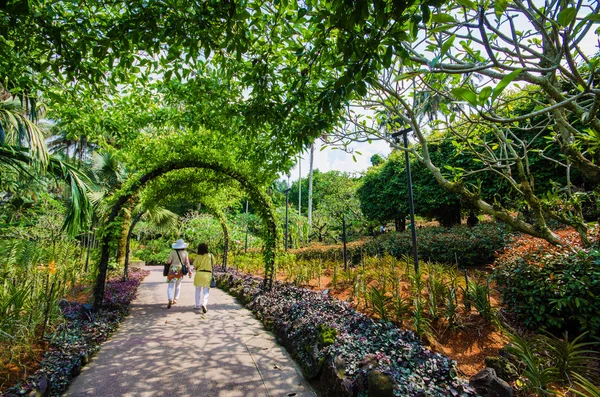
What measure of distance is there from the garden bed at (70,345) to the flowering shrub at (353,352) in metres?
2.58

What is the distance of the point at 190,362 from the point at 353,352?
2.15m

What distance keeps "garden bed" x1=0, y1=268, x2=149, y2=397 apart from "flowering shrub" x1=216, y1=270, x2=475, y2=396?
101 inches

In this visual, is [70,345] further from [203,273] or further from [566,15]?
[566,15]

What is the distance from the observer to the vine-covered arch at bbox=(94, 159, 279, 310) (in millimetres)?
5695

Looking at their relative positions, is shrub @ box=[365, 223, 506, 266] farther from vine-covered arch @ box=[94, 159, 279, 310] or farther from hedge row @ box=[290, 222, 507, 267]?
vine-covered arch @ box=[94, 159, 279, 310]

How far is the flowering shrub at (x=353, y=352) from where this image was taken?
8.38 ft

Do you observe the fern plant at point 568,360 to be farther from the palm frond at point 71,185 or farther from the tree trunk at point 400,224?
the tree trunk at point 400,224

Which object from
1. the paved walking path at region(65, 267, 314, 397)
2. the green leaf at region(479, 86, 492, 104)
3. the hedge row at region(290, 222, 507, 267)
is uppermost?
the green leaf at region(479, 86, 492, 104)

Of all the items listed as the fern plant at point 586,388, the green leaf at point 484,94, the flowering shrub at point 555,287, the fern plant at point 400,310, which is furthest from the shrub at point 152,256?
the green leaf at point 484,94

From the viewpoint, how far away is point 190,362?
149 inches

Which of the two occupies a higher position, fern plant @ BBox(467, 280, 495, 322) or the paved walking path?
fern plant @ BBox(467, 280, 495, 322)

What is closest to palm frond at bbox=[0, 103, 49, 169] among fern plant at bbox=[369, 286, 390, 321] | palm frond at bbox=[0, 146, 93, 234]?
palm frond at bbox=[0, 146, 93, 234]

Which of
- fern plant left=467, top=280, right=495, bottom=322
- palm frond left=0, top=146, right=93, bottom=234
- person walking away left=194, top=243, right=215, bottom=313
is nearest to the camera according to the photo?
fern plant left=467, top=280, right=495, bottom=322

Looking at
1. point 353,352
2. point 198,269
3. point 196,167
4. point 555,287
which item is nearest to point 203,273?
point 198,269
